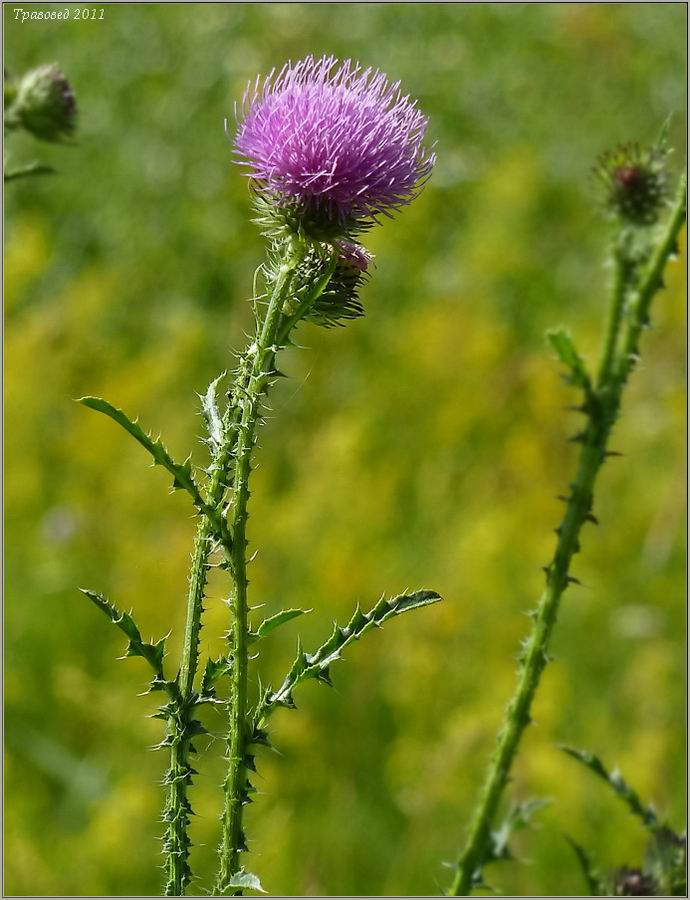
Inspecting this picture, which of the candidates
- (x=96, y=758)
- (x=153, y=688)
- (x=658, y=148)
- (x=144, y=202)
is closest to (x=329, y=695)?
(x=96, y=758)

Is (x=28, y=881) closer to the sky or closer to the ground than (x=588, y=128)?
closer to the ground

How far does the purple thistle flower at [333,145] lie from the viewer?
70.2 inches

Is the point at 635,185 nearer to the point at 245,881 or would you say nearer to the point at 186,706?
the point at 186,706

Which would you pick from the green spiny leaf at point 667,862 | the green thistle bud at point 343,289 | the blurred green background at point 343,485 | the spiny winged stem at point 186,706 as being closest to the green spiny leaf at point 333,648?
the spiny winged stem at point 186,706

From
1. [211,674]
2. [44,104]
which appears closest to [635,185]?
[44,104]

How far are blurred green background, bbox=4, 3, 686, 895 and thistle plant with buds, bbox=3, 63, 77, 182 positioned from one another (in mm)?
863

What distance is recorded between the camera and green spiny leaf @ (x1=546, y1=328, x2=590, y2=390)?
8.21 feet

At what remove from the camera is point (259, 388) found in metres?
1.68

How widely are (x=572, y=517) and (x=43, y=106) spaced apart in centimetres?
163

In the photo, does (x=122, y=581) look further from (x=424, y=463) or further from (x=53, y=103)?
(x=53, y=103)

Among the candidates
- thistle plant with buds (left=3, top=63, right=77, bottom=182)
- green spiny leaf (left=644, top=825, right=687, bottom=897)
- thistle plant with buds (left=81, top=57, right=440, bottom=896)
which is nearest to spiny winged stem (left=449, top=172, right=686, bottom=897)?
green spiny leaf (left=644, top=825, right=687, bottom=897)

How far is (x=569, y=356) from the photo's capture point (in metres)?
2.53

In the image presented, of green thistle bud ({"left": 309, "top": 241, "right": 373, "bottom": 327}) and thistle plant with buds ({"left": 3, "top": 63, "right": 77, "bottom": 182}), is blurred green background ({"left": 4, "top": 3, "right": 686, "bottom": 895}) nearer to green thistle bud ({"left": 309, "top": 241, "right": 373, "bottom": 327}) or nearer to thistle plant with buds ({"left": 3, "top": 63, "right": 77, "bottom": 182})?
thistle plant with buds ({"left": 3, "top": 63, "right": 77, "bottom": 182})

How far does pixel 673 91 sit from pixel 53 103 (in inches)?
306
